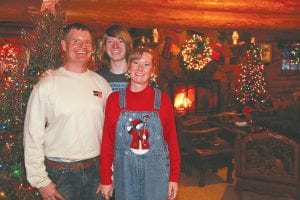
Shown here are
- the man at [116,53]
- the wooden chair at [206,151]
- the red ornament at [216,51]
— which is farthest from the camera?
the red ornament at [216,51]

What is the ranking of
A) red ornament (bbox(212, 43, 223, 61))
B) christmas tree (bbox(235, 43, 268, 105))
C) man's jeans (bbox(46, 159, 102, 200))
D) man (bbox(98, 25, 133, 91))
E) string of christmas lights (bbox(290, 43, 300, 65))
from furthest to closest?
string of christmas lights (bbox(290, 43, 300, 65)) → christmas tree (bbox(235, 43, 268, 105)) → red ornament (bbox(212, 43, 223, 61)) → man (bbox(98, 25, 133, 91)) → man's jeans (bbox(46, 159, 102, 200))

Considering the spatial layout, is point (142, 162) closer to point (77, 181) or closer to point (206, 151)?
point (77, 181)

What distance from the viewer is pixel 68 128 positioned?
2848 millimetres

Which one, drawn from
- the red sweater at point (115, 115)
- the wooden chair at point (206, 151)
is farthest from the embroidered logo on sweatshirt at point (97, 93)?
the wooden chair at point (206, 151)

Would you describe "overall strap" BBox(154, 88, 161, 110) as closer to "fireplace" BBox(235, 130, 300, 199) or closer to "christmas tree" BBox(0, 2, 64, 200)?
"christmas tree" BBox(0, 2, 64, 200)

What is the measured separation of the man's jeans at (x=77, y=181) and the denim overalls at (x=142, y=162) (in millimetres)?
233

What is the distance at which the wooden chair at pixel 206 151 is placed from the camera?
626 cm

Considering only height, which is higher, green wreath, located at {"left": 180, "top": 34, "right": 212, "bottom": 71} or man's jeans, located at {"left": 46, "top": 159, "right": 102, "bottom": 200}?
green wreath, located at {"left": 180, "top": 34, "right": 212, "bottom": 71}

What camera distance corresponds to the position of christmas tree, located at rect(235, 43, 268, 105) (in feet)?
32.2

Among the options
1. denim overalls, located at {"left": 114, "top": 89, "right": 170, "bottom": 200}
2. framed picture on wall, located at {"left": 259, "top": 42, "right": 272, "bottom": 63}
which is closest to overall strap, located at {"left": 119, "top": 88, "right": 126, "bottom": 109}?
denim overalls, located at {"left": 114, "top": 89, "right": 170, "bottom": 200}

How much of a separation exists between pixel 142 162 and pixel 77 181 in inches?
21.5

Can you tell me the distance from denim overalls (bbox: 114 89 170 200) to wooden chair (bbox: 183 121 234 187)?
11.2 feet

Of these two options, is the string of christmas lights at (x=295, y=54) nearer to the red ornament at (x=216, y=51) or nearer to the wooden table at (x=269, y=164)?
the red ornament at (x=216, y=51)

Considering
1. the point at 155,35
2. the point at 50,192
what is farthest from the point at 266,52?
the point at 50,192
